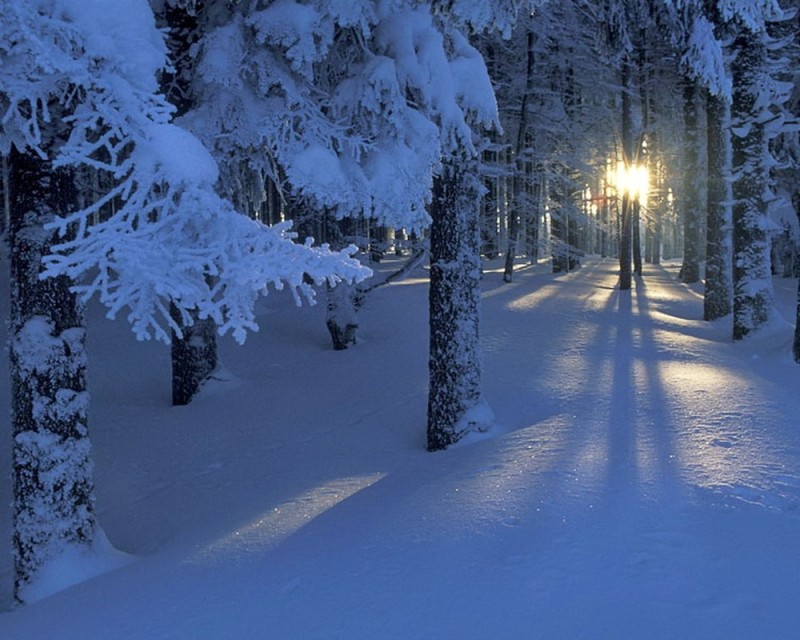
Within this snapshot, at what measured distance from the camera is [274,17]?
6.57 meters

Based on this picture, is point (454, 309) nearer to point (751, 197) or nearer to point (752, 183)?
point (751, 197)

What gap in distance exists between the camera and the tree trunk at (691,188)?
18281 mm

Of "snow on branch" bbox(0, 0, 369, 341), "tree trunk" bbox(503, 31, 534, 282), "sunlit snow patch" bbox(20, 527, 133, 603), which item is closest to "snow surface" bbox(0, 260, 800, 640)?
"sunlit snow patch" bbox(20, 527, 133, 603)

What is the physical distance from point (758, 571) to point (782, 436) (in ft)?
8.88

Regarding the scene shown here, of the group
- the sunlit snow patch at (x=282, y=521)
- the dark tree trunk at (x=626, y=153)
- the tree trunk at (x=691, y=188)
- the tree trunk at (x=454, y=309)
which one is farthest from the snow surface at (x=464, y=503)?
the tree trunk at (x=691, y=188)

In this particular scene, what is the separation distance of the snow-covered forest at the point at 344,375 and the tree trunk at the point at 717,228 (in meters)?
0.06

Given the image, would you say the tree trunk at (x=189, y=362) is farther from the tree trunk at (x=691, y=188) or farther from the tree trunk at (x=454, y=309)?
the tree trunk at (x=691, y=188)

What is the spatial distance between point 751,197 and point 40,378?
10671 mm

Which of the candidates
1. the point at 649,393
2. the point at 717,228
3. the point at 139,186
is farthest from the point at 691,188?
the point at 139,186

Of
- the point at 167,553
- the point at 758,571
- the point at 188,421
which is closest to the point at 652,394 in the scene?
the point at 758,571

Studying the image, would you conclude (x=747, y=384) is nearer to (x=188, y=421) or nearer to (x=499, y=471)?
(x=499, y=471)

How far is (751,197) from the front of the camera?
11.0 meters

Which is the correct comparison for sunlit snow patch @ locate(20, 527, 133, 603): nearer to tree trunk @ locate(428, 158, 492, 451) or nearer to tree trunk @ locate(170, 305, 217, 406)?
tree trunk @ locate(428, 158, 492, 451)

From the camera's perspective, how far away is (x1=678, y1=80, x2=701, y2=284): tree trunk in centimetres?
1828
